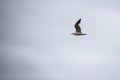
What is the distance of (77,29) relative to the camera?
33.6m
